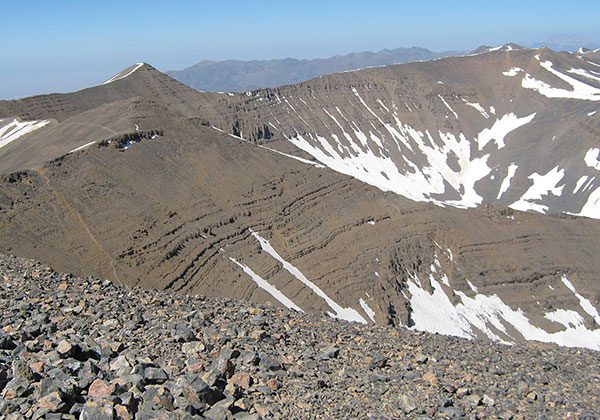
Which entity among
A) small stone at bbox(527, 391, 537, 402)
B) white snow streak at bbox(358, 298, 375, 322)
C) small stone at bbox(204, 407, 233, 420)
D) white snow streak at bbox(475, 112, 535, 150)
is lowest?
white snow streak at bbox(475, 112, 535, 150)

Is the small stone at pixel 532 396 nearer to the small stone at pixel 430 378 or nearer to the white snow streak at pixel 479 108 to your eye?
the small stone at pixel 430 378

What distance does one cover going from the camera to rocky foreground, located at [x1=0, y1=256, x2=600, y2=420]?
8516mm

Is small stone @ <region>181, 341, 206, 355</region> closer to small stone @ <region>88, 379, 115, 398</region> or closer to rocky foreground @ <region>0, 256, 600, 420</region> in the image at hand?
rocky foreground @ <region>0, 256, 600, 420</region>

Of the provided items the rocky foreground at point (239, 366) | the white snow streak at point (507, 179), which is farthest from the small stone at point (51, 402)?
the white snow streak at point (507, 179)

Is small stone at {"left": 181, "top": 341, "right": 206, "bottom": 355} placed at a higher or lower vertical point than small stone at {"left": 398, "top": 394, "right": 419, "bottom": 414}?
higher

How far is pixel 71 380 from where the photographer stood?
8539 millimetres

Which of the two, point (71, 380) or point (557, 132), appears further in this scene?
point (557, 132)

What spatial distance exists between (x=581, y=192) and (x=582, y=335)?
56.9 meters

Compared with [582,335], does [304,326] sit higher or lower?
higher

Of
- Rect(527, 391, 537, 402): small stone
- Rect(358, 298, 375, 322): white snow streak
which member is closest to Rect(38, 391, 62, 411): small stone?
Rect(527, 391, 537, 402): small stone

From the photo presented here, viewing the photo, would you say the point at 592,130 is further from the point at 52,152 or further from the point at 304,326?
the point at 304,326

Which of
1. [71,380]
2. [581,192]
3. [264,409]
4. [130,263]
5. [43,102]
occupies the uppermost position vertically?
[43,102]

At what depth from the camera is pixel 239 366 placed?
10992 millimetres

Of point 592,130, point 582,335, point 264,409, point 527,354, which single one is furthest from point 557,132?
point 264,409
